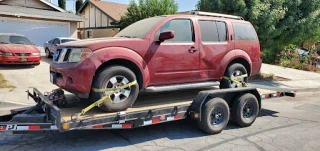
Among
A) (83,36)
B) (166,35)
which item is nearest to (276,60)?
(166,35)

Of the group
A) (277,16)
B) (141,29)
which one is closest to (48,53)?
(277,16)

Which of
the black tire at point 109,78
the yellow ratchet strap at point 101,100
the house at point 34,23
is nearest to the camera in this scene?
the yellow ratchet strap at point 101,100

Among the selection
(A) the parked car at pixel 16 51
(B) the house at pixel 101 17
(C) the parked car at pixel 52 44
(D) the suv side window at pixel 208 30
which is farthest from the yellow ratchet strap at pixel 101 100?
(B) the house at pixel 101 17

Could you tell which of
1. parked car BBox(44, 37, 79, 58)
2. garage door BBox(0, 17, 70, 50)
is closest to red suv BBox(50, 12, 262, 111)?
parked car BBox(44, 37, 79, 58)

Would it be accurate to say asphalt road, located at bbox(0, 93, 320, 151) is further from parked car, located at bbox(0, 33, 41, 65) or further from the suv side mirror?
parked car, located at bbox(0, 33, 41, 65)

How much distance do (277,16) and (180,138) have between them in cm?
822

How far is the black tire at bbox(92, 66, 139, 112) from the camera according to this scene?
4.26 metres

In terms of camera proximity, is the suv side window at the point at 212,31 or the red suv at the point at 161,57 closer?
the red suv at the point at 161,57

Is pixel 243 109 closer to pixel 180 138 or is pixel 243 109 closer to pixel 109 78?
pixel 180 138

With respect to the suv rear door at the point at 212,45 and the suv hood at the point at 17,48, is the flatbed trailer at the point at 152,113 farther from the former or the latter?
the suv hood at the point at 17,48

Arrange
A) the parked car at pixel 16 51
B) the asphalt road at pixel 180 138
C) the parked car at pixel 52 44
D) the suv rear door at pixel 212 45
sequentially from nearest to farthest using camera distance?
the asphalt road at pixel 180 138 → the suv rear door at pixel 212 45 → the parked car at pixel 16 51 → the parked car at pixel 52 44

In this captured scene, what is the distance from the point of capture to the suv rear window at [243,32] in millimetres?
6141

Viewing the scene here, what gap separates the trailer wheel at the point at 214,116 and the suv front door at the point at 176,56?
0.66 meters

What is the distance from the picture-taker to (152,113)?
4598mm
